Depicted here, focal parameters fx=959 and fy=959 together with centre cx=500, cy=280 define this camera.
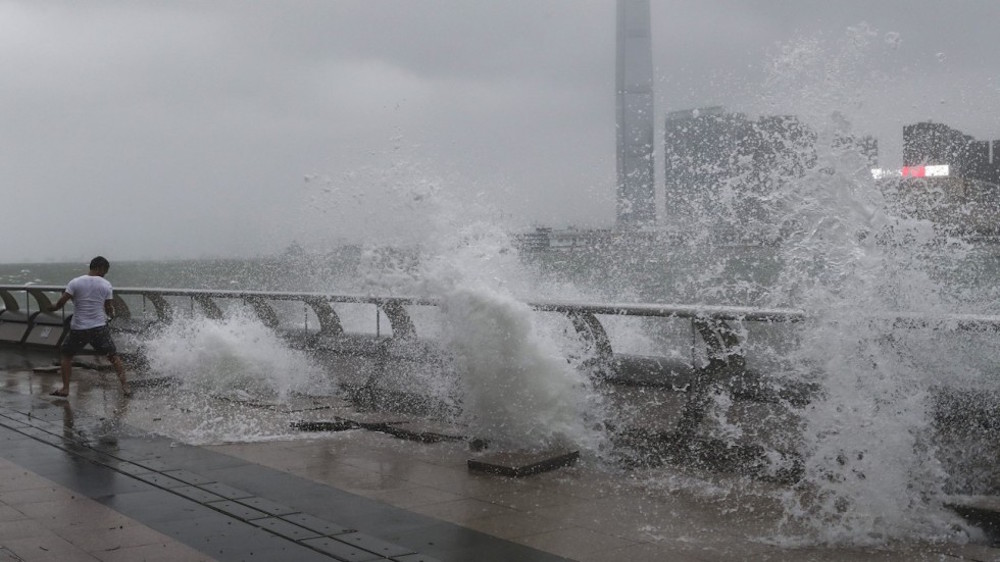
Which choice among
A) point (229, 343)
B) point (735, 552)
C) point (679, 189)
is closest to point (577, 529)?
point (735, 552)

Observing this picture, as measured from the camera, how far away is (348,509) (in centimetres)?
589

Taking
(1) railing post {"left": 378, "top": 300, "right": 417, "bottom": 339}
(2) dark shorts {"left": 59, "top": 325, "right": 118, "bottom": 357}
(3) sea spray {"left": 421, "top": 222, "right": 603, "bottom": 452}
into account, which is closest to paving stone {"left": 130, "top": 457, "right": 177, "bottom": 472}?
(3) sea spray {"left": 421, "top": 222, "right": 603, "bottom": 452}

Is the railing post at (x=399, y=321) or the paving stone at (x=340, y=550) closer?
the paving stone at (x=340, y=550)

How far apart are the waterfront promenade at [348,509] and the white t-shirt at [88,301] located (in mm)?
3668

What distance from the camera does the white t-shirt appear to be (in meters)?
11.8

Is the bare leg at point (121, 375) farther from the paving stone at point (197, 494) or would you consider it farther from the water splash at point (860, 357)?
the water splash at point (860, 357)

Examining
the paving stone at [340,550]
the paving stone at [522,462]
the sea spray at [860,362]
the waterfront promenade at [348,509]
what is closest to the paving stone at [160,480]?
the waterfront promenade at [348,509]

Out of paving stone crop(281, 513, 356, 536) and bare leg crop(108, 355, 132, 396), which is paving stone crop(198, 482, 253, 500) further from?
bare leg crop(108, 355, 132, 396)

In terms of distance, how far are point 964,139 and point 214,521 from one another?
297 inches

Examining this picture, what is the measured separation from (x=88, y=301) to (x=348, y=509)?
7.38 m

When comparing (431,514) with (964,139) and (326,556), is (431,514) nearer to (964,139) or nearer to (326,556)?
(326,556)

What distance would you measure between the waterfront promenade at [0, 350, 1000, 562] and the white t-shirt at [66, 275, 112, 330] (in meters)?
3.67

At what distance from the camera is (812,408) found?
20.4 ft

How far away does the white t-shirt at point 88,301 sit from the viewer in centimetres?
1183
